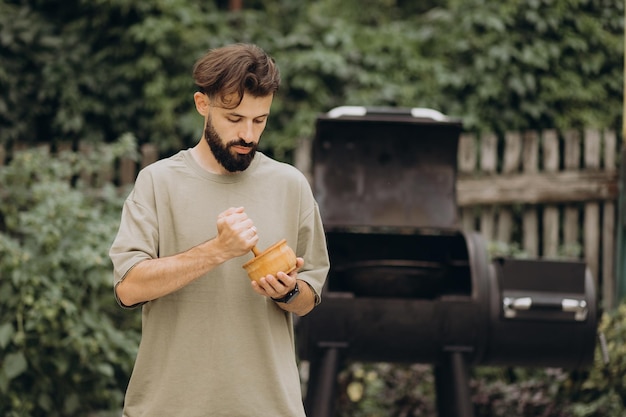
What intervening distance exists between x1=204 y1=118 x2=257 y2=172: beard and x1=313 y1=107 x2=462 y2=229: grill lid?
2077mm

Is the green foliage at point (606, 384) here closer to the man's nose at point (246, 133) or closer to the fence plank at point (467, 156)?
the fence plank at point (467, 156)

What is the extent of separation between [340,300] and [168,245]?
5.69 ft

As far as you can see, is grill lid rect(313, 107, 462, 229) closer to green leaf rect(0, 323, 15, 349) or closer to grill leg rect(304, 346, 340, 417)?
grill leg rect(304, 346, 340, 417)

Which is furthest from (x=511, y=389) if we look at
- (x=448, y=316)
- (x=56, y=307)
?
(x=56, y=307)

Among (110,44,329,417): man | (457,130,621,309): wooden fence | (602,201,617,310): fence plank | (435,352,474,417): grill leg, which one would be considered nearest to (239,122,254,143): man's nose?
(110,44,329,417): man

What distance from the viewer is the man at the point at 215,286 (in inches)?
92.4

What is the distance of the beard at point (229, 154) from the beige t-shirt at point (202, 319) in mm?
46

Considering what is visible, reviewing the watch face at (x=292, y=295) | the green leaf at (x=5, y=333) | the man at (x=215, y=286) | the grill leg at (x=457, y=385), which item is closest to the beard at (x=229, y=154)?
the man at (x=215, y=286)

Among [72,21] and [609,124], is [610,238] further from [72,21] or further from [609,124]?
[72,21]

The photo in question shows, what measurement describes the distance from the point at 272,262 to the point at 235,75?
0.47 metres

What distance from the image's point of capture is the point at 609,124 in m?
6.61

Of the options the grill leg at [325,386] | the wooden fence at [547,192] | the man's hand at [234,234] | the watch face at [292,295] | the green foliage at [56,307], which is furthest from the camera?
the wooden fence at [547,192]

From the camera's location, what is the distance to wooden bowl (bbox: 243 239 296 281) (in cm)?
227

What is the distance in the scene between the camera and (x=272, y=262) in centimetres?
227
